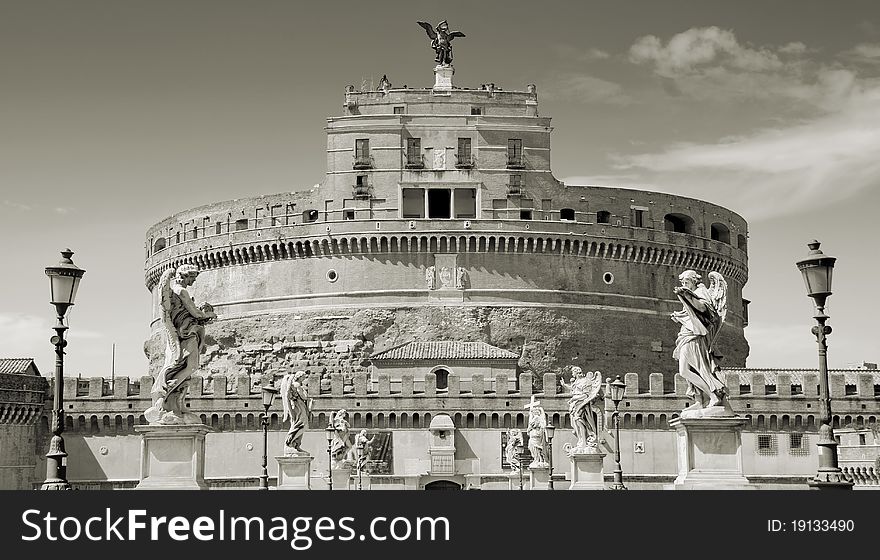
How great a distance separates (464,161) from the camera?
232 ft

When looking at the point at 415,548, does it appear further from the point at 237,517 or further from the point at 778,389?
the point at 778,389

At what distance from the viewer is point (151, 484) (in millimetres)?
16641

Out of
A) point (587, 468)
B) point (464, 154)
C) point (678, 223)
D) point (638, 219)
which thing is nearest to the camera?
point (587, 468)

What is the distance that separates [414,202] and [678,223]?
645 inches

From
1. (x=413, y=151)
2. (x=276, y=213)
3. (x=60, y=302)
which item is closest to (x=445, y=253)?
(x=413, y=151)

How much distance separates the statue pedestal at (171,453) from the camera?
55.3ft

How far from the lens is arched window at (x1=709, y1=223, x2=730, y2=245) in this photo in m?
76.8

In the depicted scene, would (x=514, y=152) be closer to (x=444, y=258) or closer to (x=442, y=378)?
(x=444, y=258)

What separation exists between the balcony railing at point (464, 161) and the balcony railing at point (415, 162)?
1.90m

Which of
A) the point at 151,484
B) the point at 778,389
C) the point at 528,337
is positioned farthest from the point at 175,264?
the point at 151,484

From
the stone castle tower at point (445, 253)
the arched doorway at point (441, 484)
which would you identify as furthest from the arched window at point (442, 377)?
the arched doorway at point (441, 484)

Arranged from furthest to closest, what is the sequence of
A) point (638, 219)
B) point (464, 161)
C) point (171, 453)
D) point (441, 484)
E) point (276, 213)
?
point (638, 219)
point (276, 213)
point (464, 161)
point (441, 484)
point (171, 453)

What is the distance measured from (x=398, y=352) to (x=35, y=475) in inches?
740

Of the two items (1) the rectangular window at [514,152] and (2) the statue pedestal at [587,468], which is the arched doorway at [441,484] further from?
(2) the statue pedestal at [587,468]
